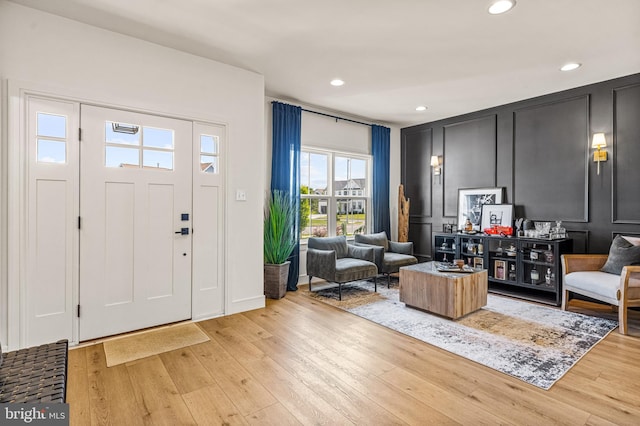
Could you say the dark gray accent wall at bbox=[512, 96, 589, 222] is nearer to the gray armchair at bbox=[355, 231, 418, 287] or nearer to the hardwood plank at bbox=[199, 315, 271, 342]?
the gray armchair at bbox=[355, 231, 418, 287]

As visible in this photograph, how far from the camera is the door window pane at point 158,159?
3352 mm

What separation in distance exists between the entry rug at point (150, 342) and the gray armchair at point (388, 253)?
276 centimetres

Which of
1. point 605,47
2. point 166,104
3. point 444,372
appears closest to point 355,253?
point 444,372

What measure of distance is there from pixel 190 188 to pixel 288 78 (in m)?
1.84

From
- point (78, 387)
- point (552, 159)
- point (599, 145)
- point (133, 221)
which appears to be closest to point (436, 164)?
point (552, 159)

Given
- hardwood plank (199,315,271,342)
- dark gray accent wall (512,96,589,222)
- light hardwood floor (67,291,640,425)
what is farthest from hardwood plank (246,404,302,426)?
→ dark gray accent wall (512,96,589,222)

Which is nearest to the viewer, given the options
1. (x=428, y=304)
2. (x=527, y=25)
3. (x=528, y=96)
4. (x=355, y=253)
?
(x=527, y=25)

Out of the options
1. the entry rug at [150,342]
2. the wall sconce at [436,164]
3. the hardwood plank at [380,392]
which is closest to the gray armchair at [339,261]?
the hardwood plank at [380,392]

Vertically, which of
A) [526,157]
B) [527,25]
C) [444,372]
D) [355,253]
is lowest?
[444,372]

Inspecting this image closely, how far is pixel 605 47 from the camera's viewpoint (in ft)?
11.0

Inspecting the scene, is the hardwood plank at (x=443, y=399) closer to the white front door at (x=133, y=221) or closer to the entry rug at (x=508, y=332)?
the entry rug at (x=508, y=332)

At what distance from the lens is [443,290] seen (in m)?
3.70

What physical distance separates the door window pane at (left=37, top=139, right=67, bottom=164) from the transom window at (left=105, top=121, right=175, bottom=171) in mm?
318

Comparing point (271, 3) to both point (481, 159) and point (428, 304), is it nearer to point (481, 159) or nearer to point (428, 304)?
point (428, 304)
